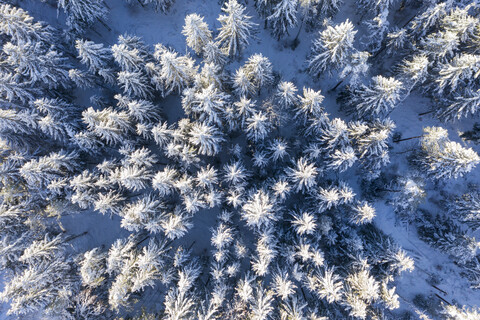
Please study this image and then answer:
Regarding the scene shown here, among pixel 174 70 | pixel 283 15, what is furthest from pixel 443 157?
pixel 174 70

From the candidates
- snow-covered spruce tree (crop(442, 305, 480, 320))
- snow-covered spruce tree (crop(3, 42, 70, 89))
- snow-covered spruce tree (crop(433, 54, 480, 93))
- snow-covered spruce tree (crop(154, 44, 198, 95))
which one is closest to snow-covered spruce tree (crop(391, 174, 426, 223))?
snow-covered spruce tree (crop(442, 305, 480, 320))

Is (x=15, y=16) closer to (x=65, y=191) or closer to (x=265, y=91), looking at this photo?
(x=65, y=191)

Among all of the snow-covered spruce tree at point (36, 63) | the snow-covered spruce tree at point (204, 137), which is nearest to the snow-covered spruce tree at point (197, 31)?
the snow-covered spruce tree at point (204, 137)

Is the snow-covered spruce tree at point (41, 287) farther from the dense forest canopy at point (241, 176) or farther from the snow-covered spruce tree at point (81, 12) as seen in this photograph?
the snow-covered spruce tree at point (81, 12)

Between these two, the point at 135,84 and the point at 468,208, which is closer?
the point at 135,84

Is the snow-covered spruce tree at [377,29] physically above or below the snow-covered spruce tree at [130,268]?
above

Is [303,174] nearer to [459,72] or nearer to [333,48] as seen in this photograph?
[333,48]
